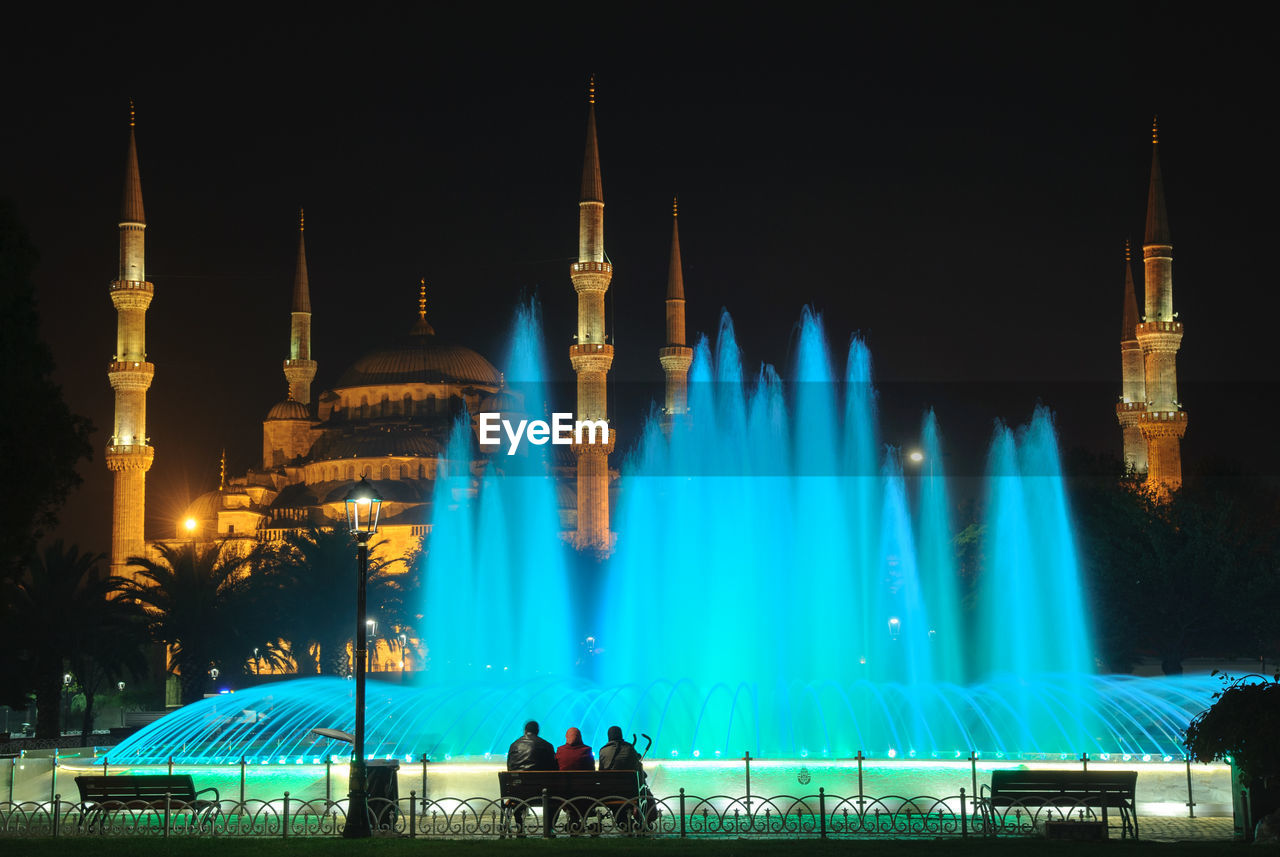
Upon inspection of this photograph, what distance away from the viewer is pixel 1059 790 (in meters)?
11.9

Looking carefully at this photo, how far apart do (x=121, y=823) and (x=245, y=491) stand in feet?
179

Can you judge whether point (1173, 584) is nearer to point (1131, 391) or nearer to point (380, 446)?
point (1131, 391)

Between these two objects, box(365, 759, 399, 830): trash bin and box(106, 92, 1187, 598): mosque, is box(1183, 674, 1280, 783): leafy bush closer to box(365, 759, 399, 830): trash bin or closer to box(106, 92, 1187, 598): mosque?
box(365, 759, 399, 830): trash bin

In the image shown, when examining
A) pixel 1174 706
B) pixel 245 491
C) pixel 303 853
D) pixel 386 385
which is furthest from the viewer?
pixel 386 385

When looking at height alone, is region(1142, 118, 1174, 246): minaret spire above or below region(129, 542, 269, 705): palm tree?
above

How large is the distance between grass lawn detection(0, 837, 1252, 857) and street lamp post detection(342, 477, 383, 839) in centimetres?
40

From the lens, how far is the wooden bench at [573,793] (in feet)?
38.7

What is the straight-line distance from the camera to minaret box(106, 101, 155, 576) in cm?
4959

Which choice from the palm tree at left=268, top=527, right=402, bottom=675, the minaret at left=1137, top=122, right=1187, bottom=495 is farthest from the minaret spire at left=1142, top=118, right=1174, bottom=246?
the palm tree at left=268, top=527, right=402, bottom=675

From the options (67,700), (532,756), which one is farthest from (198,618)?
(532,756)

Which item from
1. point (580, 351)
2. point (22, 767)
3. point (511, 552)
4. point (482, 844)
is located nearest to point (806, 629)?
point (22, 767)

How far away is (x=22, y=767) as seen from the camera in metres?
15.9

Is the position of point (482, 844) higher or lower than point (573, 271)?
lower

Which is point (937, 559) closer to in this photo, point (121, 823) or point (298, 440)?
point (121, 823)
